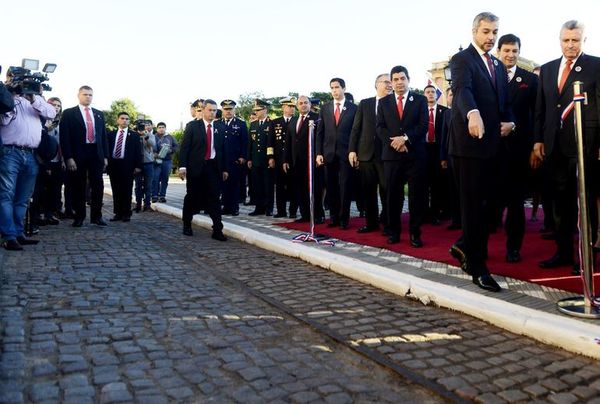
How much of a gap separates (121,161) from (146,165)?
6.13 ft

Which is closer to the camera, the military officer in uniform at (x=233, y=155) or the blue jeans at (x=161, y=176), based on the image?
the military officer in uniform at (x=233, y=155)

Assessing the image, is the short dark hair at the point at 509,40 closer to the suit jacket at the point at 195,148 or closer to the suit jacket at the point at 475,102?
the suit jacket at the point at 475,102

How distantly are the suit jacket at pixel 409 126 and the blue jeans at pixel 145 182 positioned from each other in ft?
23.0

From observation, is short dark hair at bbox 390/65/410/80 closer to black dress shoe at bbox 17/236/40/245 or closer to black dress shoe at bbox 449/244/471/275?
black dress shoe at bbox 449/244/471/275

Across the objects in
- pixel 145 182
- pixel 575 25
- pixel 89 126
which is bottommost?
pixel 145 182

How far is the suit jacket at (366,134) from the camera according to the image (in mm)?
7629

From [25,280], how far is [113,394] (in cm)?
278

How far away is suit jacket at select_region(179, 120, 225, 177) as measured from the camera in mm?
8188

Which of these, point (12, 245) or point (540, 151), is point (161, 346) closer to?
point (540, 151)

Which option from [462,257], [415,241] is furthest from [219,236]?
[462,257]

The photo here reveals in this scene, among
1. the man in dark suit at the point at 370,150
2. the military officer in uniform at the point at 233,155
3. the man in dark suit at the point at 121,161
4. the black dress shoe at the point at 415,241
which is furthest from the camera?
the military officer in uniform at the point at 233,155

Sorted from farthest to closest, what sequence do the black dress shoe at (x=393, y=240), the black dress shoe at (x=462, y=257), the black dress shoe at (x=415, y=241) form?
1. the black dress shoe at (x=393, y=240)
2. the black dress shoe at (x=415, y=241)
3. the black dress shoe at (x=462, y=257)

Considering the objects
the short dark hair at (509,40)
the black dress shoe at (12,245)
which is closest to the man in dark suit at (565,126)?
the short dark hair at (509,40)

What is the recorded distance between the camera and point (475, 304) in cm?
390
